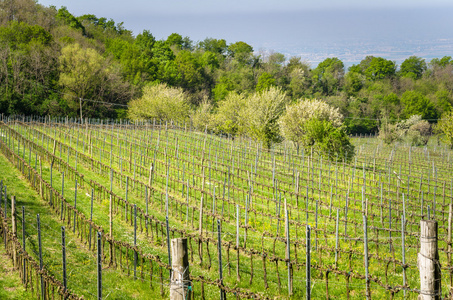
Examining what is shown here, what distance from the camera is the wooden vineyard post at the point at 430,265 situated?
5734 millimetres

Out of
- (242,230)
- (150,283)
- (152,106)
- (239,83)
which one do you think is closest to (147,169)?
(242,230)

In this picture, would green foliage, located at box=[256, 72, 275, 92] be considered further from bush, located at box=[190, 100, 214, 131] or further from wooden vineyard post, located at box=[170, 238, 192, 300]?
wooden vineyard post, located at box=[170, 238, 192, 300]

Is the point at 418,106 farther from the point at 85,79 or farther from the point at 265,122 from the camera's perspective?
the point at 85,79

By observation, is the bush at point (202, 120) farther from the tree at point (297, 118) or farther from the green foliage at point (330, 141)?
the green foliage at point (330, 141)

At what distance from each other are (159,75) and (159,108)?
1645 cm

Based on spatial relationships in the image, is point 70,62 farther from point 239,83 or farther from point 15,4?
point 239,83

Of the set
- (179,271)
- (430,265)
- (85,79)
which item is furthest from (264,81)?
(179,271)

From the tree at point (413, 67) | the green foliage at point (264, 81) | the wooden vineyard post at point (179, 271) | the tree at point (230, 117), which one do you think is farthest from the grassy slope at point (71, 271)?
the tree at point (413, 67)

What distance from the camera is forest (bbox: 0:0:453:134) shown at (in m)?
49.5


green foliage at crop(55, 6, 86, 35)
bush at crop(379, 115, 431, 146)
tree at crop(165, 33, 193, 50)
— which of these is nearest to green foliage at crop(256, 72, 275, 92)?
bush at crop(379, 115, 431, 146)

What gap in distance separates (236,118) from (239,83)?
2522cm

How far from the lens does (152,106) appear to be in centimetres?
5462

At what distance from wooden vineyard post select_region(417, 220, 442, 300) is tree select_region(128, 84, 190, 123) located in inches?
1955

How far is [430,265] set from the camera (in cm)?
575
